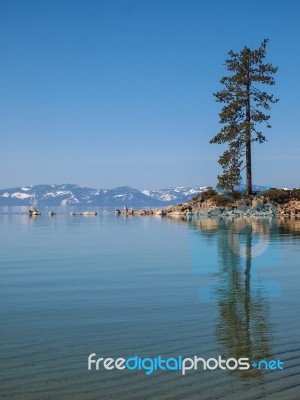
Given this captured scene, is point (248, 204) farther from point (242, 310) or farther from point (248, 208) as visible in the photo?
point (242, 310)

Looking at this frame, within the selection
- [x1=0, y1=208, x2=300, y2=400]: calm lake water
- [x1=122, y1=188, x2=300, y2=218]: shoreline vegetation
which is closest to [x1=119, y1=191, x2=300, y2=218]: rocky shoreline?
[x1=122, y1=188, x2=300, y2=218]: shoreline vegetation

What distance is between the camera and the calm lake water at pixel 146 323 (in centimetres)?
606

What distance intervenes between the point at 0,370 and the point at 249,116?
5943 centimetres

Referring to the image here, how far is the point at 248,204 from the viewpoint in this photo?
202ft

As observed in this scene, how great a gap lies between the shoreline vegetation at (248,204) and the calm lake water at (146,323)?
131 feet

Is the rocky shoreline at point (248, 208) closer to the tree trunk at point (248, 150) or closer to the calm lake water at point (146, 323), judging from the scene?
the tree trunk at point (248, 150)

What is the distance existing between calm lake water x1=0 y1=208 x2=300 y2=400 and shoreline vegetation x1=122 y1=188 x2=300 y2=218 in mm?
39986

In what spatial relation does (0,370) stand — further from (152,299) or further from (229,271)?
(229,271)

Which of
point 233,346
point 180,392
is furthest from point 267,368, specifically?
point 180,392

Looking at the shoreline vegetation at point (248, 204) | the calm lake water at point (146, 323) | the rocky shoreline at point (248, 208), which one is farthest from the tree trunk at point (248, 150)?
the calm lake water at point (146, 323)

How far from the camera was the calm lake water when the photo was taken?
19.9ft

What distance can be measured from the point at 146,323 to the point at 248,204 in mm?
54074

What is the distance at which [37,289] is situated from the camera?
41.7ft

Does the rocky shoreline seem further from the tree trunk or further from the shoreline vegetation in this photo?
the tree trunk
